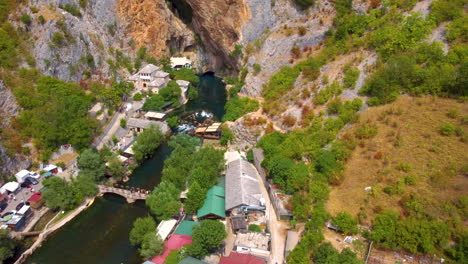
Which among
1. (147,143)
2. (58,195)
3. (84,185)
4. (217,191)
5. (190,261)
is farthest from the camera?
(147,143)

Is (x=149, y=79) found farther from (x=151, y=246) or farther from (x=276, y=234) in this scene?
(x=276, y=234)

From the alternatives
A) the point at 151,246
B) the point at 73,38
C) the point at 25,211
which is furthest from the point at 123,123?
the point at 151,246

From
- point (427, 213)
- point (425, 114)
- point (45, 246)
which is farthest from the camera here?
point (425, 114)

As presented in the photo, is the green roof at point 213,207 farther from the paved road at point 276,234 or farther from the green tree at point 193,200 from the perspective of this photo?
the paved road at point 276,234

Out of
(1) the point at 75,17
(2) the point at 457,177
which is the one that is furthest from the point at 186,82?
(2) the point at 457,177

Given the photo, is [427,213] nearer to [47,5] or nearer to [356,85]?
[356,85]

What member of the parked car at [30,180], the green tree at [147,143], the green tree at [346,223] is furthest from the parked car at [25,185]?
the green tree at [346,223]
